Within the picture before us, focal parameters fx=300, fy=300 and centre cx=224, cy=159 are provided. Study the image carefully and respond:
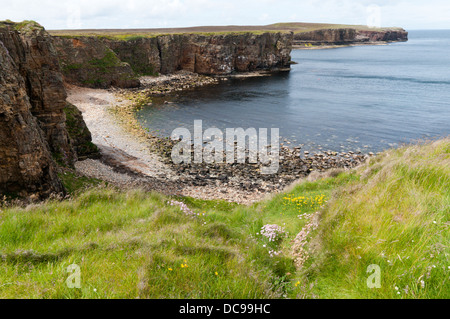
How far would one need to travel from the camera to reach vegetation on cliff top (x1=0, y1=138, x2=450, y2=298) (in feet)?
17.7

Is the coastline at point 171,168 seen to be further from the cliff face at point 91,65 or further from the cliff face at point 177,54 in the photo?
the cliff face at point 177,54

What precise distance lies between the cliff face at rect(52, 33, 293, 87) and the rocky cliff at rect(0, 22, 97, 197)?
1839 inches

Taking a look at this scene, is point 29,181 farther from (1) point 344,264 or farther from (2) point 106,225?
(1) point 344,264

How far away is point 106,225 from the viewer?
30.0 feet

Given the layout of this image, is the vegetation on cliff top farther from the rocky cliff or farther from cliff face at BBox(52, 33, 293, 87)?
cliff face at BBox(52, 33, 293, 87)

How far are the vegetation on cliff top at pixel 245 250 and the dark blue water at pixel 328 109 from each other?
29.2 m

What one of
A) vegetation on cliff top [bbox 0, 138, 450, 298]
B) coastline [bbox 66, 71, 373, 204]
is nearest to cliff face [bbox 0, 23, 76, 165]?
coastline [bbox 66, 71, 373, 204]

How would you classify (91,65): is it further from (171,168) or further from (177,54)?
(171,168)

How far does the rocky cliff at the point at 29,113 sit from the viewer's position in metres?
15.7

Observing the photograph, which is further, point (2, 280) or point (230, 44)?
point (230, 44)

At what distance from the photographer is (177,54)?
87438 mm
